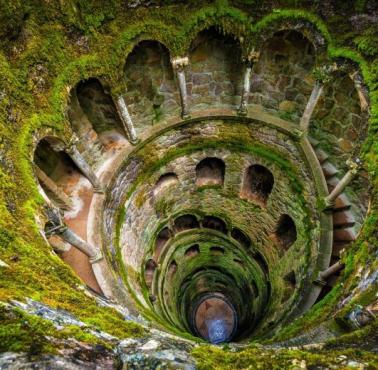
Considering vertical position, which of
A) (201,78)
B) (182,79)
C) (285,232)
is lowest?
(285,232)

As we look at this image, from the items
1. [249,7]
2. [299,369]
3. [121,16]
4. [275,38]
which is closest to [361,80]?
[275,38]

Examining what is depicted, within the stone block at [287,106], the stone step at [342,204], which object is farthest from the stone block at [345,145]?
the stone block at [287,106]

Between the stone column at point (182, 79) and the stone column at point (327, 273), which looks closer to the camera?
the stone column at point (327, 273)

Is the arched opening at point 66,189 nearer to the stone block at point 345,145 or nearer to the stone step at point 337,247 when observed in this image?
the stone step at point 337,247

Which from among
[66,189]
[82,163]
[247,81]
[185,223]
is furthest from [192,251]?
[247,81]

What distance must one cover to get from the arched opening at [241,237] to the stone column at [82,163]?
8.48 metres

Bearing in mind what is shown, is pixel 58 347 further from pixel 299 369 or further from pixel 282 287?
pixel 282 287

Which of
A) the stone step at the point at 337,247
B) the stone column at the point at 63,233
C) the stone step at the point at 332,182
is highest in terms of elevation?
the stone step at the point at 332,182

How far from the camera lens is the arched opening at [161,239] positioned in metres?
15.9

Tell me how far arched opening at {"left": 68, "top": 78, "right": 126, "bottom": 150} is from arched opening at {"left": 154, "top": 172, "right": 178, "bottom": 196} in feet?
9.05

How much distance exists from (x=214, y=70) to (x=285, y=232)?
26.0 ft

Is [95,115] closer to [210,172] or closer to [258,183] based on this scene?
[210,172]

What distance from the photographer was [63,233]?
8484 mm

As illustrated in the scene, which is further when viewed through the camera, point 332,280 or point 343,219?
point 343,219
